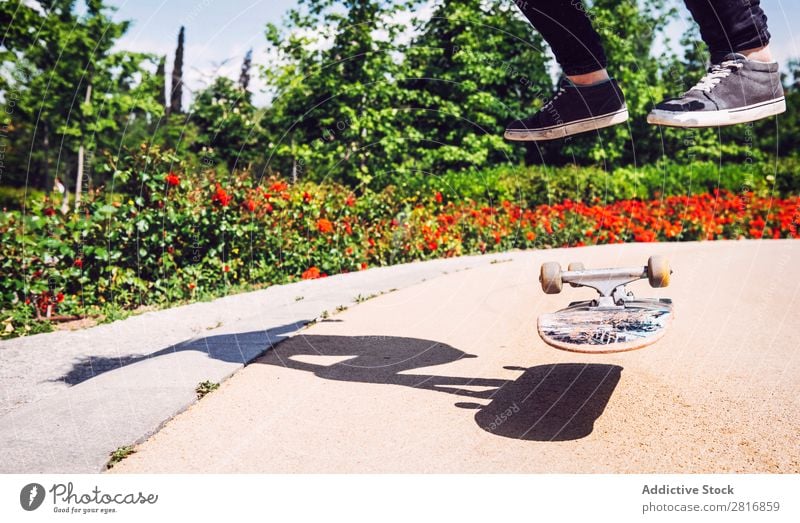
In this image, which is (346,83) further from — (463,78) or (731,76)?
(731,76)

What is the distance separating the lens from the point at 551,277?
14.2 ft

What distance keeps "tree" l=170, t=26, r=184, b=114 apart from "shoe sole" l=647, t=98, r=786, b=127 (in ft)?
54.6

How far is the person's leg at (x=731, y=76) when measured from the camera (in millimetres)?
3412

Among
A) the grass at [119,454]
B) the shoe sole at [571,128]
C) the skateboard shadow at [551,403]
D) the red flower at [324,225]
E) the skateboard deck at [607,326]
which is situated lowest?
the skateboard shadow at [551,403]

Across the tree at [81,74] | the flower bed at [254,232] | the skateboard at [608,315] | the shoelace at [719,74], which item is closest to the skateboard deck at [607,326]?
the skateboard at [608,315]

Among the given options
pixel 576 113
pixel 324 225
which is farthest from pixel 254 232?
pixel 576 113

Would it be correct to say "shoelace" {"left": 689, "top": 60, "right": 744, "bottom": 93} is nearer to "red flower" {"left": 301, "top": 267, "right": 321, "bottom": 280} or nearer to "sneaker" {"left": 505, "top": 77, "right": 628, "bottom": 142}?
"sneaker" {"left": 505, "top": 77, "right": 628, "bottom": 142}

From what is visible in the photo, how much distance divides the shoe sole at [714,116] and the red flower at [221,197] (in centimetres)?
650

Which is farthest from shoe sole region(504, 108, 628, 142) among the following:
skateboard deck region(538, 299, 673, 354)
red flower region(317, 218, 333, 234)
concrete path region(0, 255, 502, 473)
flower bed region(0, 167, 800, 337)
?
red flower region(317, 218, 333, 234)

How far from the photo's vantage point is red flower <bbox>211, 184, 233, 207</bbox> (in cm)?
893

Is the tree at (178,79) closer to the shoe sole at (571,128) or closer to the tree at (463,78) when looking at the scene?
the tree at (463,78)

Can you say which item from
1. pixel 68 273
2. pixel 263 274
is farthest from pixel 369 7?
pixel 68 273
